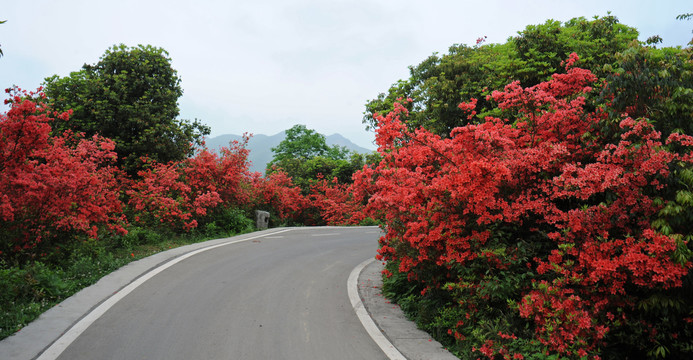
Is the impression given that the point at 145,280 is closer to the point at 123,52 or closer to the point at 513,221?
the point at 513,221

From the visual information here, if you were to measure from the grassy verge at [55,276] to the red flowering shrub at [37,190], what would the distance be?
1.58 ft

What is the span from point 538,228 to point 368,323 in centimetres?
278

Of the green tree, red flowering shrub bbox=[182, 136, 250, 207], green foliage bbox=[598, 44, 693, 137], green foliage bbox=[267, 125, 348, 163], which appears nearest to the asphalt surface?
green foliage bbox=[598, 44, 693, 137]

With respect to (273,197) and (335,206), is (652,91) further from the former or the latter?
(335,206)

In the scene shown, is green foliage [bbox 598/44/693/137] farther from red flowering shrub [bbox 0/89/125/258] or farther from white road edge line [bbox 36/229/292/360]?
red flowering shrub [bbox 0/89/125/258]

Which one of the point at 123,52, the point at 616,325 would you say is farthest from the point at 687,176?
the point at 123,52

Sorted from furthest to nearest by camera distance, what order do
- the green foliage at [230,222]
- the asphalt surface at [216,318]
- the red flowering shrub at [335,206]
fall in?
the red flowering shrub at [335,206] → the green foliage at [230,222] → the asphalt surface at [216,318]

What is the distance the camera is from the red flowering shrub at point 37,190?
687cm

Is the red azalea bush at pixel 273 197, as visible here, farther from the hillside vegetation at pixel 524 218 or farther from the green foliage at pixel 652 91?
the green foliage at pixel 652 91

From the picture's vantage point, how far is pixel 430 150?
651 centimetres

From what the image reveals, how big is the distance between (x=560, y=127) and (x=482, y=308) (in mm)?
3057

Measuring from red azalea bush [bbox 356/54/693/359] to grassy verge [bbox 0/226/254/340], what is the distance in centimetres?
513

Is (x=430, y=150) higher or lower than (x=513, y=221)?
higher

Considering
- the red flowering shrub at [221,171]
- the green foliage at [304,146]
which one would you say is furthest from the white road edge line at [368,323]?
the green foliage at [304,146]
